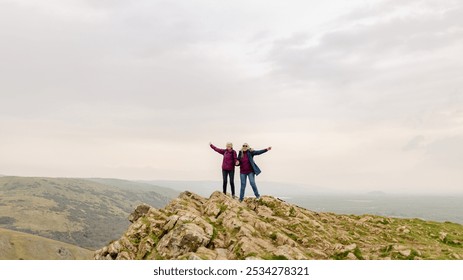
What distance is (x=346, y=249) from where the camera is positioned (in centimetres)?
1989

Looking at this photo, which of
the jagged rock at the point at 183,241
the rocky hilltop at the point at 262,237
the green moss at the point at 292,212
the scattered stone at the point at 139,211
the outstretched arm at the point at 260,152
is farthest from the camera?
the scattered stone at the point at 139,211

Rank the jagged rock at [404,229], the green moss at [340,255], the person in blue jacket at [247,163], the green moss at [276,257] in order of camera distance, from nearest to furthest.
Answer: the green moss at [276,257]
the green moss at [340,255]
the jagged rock at [404,229]
the person in blue jacket at [247,163]

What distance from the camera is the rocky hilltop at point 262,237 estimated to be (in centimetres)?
1903

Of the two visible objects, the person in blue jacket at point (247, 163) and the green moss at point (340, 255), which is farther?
the person in blue jacket at point (247, 163)

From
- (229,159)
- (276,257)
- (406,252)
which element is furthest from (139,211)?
(406,252)

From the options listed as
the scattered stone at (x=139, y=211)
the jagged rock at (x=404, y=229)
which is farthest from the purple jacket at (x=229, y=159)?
the jagged rock at (x=404, y=229)

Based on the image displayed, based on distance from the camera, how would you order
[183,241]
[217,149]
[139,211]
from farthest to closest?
[139,211]
[217,149]
[183,241]

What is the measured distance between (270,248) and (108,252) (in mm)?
11498

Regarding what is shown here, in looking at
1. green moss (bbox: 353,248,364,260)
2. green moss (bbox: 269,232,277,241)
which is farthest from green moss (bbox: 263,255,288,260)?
green moss (bbox: 353,248,364,260)

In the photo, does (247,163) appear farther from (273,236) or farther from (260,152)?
(273,236)

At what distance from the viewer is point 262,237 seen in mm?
20562

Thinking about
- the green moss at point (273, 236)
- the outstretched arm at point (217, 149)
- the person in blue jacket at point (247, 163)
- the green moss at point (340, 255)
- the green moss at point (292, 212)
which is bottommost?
the green moss at point (340, 255)

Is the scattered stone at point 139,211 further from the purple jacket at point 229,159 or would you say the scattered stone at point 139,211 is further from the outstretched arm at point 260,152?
the outstretched arm at point 260,152

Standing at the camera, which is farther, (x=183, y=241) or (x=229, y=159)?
(x=229, y=159)
